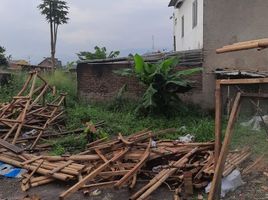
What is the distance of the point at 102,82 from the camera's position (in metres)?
14.9

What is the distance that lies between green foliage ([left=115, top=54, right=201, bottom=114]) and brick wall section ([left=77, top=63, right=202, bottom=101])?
1.45m

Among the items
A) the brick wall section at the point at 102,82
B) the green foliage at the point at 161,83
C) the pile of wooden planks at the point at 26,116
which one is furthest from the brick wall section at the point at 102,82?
the pile of wooden planks at the point at 26,116

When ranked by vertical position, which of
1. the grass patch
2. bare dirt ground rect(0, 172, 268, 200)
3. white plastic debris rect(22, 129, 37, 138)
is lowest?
bare dirt ground rect(0, 172, 268, 200)

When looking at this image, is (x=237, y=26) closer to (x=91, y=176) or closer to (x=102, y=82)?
(x=102, y=82)

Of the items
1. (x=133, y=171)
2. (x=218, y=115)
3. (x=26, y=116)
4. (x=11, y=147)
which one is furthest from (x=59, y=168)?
(x=26, y=116)

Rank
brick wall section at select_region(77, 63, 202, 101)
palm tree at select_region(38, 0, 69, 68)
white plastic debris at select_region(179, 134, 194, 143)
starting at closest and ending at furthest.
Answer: white plastic debris at select_region(179, 134, 194, 143), brick wall section at select_region(77, 63, 202, 101), palm tree at select_region(38, 0, 69, 68)

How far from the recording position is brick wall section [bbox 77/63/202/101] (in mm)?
14156

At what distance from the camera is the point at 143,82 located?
12.8 m

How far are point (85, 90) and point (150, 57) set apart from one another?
2.85 metres

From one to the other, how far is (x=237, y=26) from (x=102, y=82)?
5.11 meters

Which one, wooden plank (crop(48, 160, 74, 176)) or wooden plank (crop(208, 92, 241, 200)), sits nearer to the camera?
wooden plank (crop(208, 92, 241, 200))

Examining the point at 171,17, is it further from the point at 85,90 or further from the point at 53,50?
the point at 85,90

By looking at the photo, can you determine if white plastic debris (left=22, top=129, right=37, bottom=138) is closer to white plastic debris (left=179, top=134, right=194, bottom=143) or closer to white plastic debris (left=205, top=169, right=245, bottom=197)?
white plastic debris (left=179, top=134, right=194, bottom=143)

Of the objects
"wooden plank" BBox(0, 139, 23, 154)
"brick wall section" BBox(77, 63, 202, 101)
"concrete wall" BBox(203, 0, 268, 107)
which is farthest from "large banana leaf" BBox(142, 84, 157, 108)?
"wooden plank" BBox(0, 139, 23, 154)
